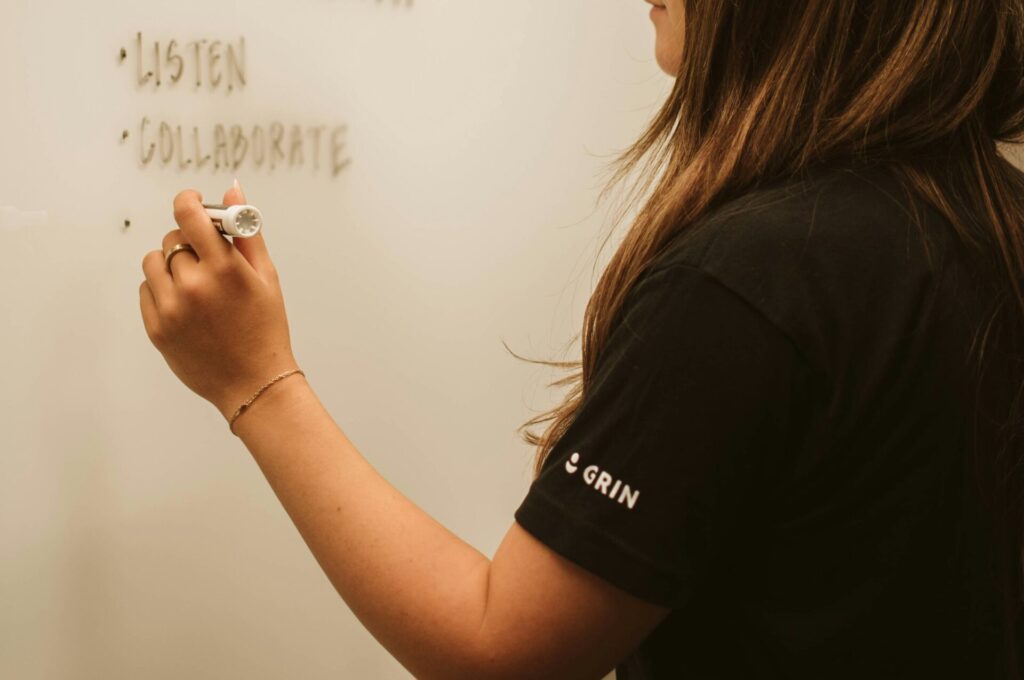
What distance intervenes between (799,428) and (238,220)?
31 cm

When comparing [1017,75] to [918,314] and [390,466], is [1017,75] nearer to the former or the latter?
[918,314]

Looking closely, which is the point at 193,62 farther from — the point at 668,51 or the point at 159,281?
the point at 668,51

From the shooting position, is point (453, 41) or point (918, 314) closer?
point (918, 314)

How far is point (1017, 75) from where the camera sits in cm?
43

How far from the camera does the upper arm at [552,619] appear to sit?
37 centimetres

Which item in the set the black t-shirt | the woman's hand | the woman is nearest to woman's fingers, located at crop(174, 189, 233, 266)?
the woman's hand

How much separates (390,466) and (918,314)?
0.48 m

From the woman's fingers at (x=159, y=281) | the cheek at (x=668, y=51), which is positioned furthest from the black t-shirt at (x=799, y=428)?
the woman's fingers at (x=159, y=281)

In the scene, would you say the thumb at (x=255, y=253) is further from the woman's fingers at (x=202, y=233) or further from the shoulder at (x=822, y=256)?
the shoulder at (x=822, y=256)

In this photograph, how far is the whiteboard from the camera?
62cm

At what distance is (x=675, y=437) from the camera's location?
0.36 m

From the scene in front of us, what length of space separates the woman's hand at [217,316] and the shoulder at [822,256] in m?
0.22

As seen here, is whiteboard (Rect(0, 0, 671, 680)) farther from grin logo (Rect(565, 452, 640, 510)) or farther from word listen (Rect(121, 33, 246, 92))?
grin logo (Rect(565, 452, 640, 510))

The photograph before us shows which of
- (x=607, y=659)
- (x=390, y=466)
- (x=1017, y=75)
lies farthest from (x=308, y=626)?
(x=1017, y=75)
